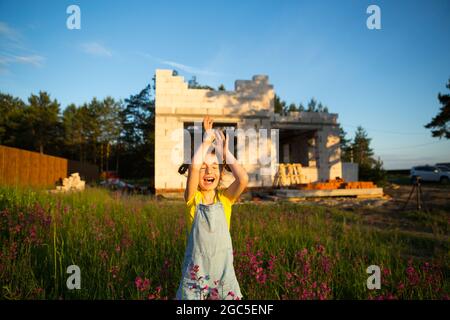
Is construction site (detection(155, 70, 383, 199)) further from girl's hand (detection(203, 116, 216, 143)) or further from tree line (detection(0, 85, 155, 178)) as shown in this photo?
tree line (detection(0, 85, 155, 178))

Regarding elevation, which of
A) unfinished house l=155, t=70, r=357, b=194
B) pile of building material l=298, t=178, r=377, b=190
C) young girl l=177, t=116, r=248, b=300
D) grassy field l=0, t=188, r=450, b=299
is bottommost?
grassy field l=0, t=188, r=450, b=299

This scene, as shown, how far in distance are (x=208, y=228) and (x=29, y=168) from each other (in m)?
14.4

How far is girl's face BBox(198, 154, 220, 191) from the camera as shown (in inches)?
92.1

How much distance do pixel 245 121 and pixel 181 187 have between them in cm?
481

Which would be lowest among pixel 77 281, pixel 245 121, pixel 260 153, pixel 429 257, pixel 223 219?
pixel 429 257

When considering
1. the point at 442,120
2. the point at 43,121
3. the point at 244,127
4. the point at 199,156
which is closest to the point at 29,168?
the point at 244,127

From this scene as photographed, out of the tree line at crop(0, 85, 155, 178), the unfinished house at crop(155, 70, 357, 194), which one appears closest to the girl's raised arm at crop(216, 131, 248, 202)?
the unfinished house at crop(155, 70, 357, 194)

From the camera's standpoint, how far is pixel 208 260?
208 cm

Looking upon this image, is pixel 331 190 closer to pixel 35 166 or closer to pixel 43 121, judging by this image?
pixel 35 166

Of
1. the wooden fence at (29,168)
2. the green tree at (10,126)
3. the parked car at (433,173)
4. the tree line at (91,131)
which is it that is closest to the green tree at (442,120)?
the parked car at (433,173)

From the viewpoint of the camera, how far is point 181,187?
1355 centimetres

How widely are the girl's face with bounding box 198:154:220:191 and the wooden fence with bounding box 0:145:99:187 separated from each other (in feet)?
26.5
